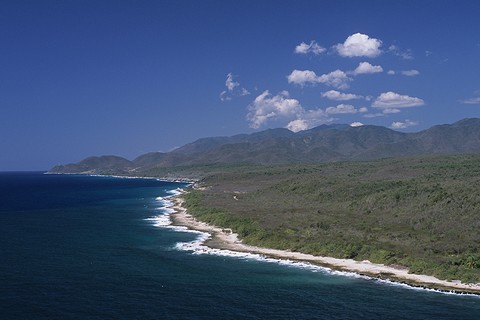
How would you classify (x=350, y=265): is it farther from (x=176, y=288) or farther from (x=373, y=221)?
(x=373, y=221)

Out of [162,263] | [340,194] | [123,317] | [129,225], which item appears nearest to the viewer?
[123,317]

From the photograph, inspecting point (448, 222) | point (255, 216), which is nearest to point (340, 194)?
point (255, 216)

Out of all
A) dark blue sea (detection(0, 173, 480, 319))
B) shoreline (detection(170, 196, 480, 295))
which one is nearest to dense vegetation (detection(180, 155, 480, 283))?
shoreline (detection(170, 196, 480, 295))

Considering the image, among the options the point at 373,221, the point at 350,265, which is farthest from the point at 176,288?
the point at 373,221

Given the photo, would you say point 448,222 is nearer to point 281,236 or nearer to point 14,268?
point 281,236

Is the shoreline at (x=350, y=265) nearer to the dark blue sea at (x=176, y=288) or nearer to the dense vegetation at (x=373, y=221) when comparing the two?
the dense vegetation at (x=373, y=221)

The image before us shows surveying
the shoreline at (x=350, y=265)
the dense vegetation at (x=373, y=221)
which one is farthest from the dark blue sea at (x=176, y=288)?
the dense vegetation at (x=373, y=221)
